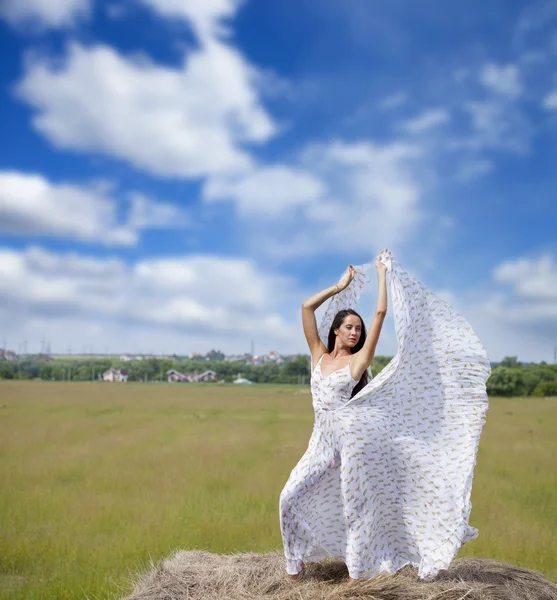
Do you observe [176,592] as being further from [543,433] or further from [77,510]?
[543,433]

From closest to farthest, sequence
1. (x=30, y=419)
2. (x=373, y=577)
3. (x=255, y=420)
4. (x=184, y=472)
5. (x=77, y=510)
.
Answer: (x=373, y=577)
(x=77, y=510)
(x=184, y=472)
(x=30, y=419)
(x=255, y=420)

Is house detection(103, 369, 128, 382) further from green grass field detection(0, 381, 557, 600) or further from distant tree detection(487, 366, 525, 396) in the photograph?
green grass field detection(0, 381, 557, 600)

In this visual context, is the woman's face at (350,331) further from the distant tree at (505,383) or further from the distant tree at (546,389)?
the distant tree at (546,389)

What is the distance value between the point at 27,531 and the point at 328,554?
501 cm

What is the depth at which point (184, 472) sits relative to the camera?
1253cm

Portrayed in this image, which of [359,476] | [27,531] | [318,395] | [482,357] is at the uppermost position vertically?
[482,357]

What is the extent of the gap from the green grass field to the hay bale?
0.85 meters

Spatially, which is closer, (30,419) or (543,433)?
(543,433)

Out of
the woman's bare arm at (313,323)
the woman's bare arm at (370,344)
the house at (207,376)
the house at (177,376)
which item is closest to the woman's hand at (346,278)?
the woman's bare arm at (313,323)

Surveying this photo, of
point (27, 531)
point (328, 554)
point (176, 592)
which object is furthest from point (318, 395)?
point (27, 531)

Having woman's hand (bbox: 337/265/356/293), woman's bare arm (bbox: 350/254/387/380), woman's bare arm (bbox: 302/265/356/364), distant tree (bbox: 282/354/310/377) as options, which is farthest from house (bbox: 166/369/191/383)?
woman's bare arm (bbox: 350/254/387/380)

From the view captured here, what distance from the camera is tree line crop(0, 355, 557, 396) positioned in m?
52.9

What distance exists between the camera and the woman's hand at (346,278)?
5.16 metres

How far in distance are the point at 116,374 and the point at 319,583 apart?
94303 millimetres
